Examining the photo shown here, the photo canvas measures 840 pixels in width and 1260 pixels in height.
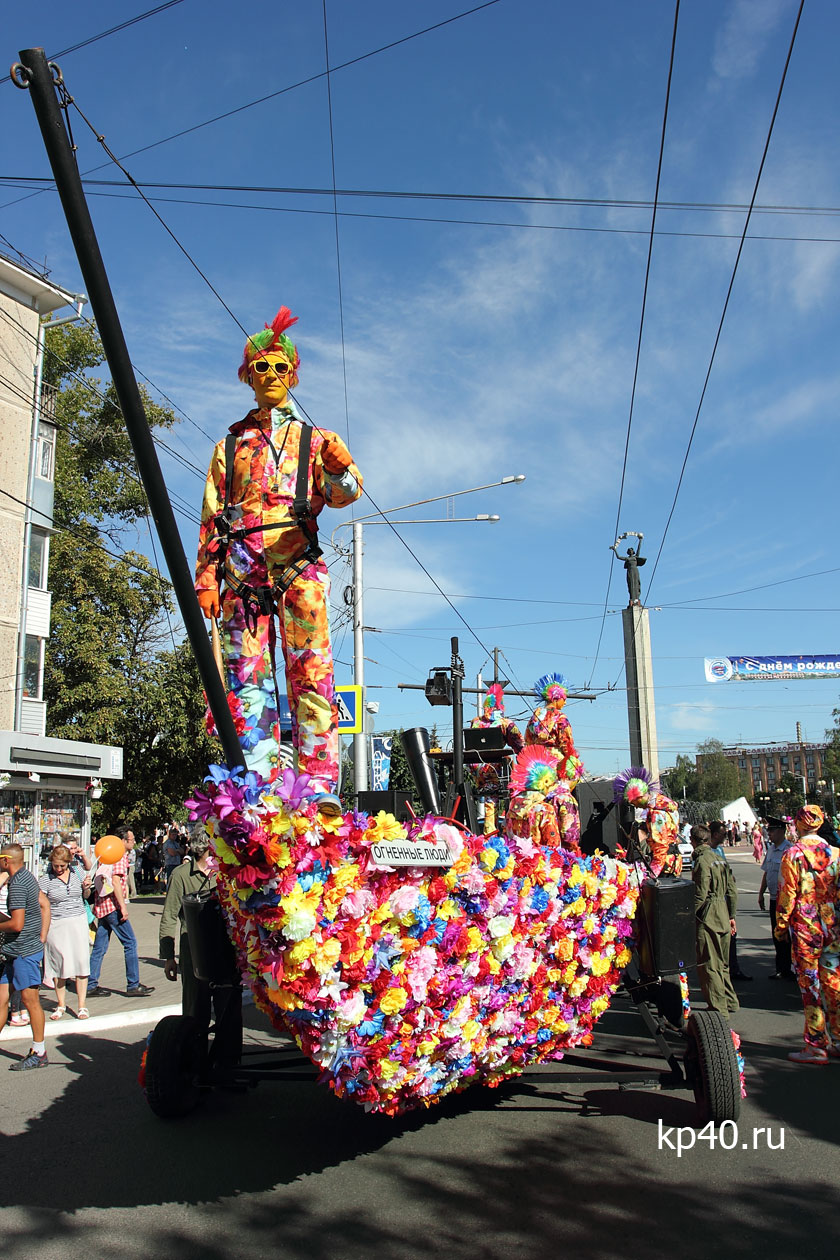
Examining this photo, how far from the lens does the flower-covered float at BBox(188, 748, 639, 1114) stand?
10.3 ft

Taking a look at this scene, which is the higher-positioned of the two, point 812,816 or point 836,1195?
point 812,816

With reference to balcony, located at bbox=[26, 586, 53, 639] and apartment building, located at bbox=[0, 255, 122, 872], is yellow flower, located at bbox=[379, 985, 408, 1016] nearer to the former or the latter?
apartment building, located at bbox=[0, 255, 122, 872]

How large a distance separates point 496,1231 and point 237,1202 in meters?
1.15

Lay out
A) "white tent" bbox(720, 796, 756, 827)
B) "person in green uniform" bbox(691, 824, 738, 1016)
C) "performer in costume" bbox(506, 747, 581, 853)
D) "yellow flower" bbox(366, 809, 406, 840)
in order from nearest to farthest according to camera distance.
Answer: "yellow flower" bbox(366, 809, 406, 840), "person in green uniform" bbox(691, 824, 738, 1016), "performer in costume" bbox(506, 747, 581, 853), "white tent" bbox(720, 796, 756, 827)

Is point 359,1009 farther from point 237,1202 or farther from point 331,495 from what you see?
point 331,495

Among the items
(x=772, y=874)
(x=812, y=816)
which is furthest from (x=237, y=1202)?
(x=772, y=874)

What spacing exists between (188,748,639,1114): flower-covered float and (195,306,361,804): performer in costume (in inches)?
18.8

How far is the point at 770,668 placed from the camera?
2764 cm

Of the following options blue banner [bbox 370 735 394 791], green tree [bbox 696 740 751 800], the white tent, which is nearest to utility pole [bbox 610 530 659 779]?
blue banner [bbox 370 735 394 791]

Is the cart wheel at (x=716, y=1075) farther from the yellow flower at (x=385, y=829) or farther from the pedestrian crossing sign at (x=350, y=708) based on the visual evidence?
the pedestrian crossing sign at (x=350, y=708)

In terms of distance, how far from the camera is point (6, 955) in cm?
711

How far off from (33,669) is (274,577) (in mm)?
20347

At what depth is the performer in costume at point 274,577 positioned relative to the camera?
12.2ft

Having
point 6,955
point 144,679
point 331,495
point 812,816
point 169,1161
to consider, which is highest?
point 144,679
